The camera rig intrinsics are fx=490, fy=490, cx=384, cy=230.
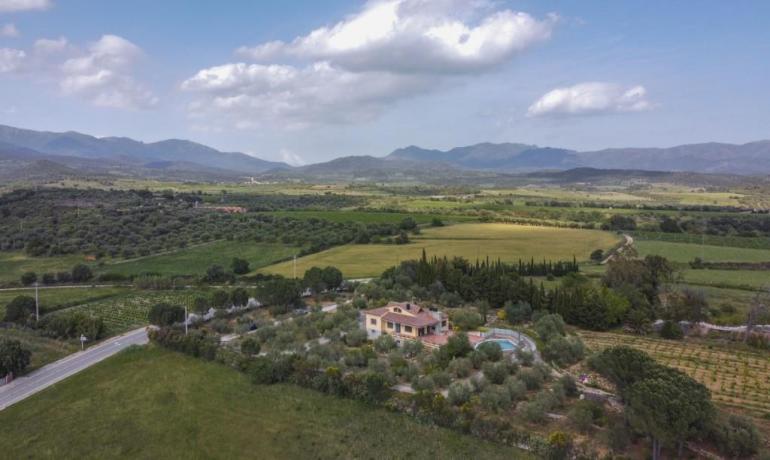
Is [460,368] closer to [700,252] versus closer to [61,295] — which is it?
[61,295]

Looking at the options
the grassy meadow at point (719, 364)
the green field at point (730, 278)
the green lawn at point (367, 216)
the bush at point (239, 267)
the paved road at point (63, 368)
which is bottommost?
the paved road at point (63, 368)

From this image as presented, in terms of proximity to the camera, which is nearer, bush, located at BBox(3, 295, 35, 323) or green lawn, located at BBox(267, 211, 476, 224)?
bush, located at BBox(3, 295, 35, 323)

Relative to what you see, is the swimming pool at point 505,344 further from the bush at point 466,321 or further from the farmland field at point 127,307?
the farmland field at point 127,307

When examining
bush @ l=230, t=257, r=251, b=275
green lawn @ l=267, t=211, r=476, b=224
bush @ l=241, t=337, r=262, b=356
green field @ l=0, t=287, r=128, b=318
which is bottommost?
green field @ l=0, t=287, r=128, b=318

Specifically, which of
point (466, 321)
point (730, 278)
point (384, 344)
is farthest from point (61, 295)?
point (730, 278)

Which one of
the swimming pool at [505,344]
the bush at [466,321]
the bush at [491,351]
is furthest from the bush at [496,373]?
the bush at [466,321]

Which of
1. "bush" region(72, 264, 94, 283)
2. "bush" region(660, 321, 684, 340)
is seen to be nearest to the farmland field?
"bush" region(72, 264, 94, 283)

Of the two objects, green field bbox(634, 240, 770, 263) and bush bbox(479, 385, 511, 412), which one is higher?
green field bbox(634, 240, 770, 263)

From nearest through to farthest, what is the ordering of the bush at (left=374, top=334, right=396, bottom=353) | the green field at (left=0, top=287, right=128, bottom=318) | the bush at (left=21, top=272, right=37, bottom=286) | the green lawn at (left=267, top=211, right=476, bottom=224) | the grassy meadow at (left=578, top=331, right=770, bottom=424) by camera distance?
1. the grassy meadow at (left=578, top=331, right=770, bottom=424)
2. the bush at (left=374, top=334, right=396, bottom=353)
3. the green field at (left=0, top=287, right=128, bottom=318)
4. the bush at (left=21, top=272, right=37, bottom=286)
5. the green lawn at (left=267, top=211, right=476, bottom=224)

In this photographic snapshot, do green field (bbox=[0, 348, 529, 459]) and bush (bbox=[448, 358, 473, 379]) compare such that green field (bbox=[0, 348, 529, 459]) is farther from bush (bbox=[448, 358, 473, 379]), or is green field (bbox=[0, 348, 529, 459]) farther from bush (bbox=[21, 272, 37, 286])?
bush (bbox=[21, 272, 37, 286])
